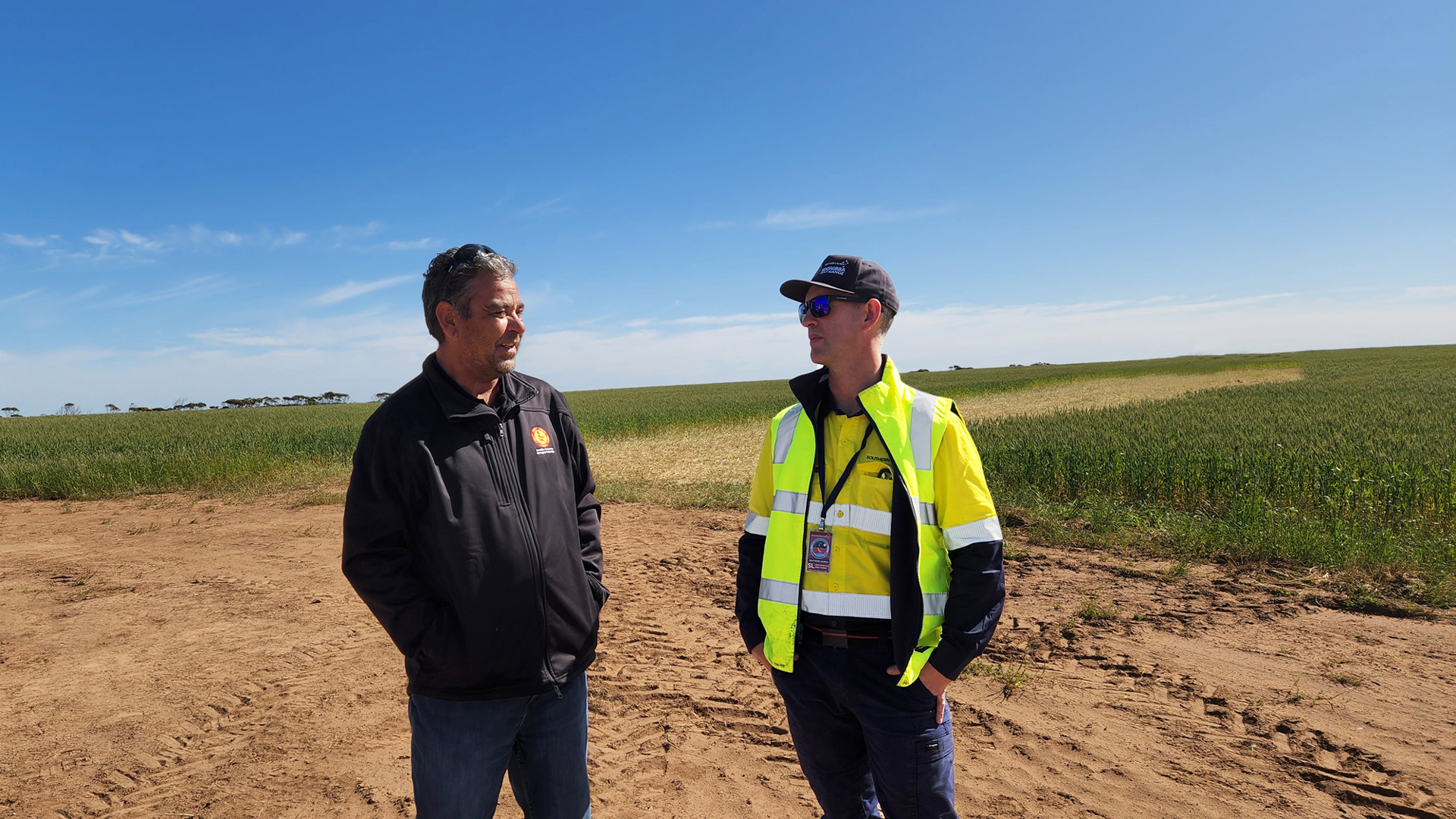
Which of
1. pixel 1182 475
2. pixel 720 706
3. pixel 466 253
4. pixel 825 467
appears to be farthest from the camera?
pixel 1182 475

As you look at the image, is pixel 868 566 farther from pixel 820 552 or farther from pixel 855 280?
pixel 855 280

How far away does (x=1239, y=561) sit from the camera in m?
7.08

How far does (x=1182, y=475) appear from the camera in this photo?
946 cm

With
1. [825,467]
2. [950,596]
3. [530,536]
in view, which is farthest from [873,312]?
[530,536]

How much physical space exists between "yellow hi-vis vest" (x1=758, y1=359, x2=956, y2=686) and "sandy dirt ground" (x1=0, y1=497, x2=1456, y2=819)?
1.67 meters

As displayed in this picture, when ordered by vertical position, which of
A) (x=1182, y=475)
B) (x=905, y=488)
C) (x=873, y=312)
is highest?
(x=873, y=312)

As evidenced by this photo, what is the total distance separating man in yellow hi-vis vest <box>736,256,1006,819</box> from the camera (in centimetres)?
201

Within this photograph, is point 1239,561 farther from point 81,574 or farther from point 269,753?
point 81,574

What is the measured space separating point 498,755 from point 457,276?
56.0 inches

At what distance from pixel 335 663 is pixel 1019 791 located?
15.4 feet

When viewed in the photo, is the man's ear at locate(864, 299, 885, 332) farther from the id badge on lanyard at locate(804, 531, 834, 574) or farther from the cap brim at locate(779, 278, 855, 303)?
the id badge on lanyard at locate(804, 531, 834, 574)

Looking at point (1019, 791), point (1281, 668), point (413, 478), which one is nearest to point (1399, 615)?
point (1281, 668)

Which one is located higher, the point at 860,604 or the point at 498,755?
the point at 860,604

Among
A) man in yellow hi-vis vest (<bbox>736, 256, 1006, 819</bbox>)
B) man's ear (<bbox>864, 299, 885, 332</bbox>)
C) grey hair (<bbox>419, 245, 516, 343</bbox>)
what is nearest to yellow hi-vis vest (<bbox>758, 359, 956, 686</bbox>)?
man in yellow hi-vis vest (<bbox>736, 256, 1006, 819</bbox>)
